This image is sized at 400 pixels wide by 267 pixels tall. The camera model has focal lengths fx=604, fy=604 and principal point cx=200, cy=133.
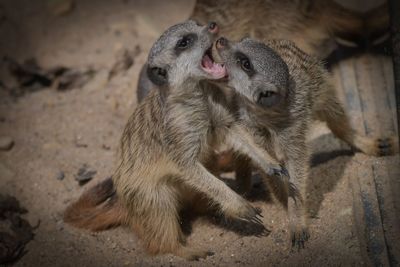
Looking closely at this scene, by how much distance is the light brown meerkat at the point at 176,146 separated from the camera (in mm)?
2021

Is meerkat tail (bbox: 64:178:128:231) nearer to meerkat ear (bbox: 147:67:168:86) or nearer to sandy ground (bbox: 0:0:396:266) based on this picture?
sandy ground (bbox: 0:0:396:266)

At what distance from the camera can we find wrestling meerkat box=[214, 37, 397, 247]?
1.97 meters

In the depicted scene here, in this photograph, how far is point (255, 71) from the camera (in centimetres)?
198

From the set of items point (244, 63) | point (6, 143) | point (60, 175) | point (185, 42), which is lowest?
point (60, 175)

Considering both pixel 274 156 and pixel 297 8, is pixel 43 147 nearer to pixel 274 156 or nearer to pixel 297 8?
pixel 274 156

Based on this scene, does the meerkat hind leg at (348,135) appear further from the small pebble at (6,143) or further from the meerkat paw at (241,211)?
the small pebble at (6,143)

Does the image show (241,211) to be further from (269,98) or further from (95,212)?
(95,212)

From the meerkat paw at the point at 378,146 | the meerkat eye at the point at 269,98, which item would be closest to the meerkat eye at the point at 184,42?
the meerkat eye at the point at 269,98

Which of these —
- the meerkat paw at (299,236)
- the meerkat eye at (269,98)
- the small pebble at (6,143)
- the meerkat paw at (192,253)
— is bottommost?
the meerkat paw at (192,253)

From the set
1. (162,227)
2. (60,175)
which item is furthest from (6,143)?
(162,227)

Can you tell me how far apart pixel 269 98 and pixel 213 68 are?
0.21 metres

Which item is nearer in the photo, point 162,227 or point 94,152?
point 162,227

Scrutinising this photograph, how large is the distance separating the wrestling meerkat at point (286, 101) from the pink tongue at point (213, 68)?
40 millimetres

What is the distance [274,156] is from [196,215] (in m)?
0.45
